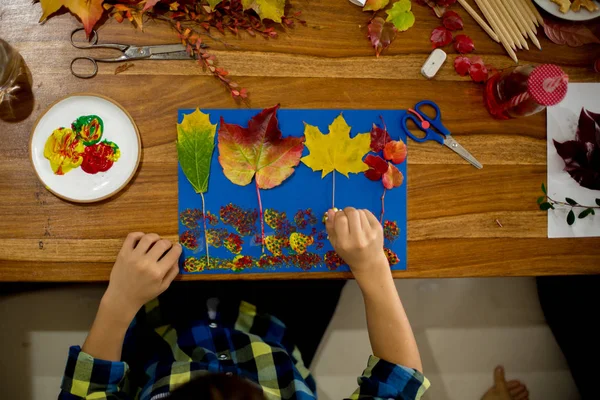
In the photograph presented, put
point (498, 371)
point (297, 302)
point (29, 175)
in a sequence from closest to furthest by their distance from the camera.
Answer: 1. point (29, 175)
2. point (297, 302)
3. point (498, 371)

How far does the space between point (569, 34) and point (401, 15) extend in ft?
1.10

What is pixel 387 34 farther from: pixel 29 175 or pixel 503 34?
pixel 29 175

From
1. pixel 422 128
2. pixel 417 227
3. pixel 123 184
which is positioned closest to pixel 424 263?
pixel 417 227

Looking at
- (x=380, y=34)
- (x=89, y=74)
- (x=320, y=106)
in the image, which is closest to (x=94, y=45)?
(x=89, y=74)

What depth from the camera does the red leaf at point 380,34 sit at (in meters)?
0.85

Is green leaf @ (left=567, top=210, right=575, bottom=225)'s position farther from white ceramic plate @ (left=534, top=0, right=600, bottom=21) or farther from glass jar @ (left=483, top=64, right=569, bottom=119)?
white ceramic plate @ (left=534, top=0, right=600, bottom=21)

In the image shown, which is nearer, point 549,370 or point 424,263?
point 424,263

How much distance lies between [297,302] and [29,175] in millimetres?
699

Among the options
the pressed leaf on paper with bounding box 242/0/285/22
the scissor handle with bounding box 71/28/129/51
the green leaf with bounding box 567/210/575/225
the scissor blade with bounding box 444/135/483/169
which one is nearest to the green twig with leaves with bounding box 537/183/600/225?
the green leaf with bounding box 567/210/575/225

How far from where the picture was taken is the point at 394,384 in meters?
0.80

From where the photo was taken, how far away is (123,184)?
32.4 inches

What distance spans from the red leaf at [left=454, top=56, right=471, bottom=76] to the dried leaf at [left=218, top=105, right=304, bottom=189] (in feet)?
1.11

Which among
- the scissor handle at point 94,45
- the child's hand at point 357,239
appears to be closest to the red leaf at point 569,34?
the child's hand at point 357,239

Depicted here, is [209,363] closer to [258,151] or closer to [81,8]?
[258,151]
